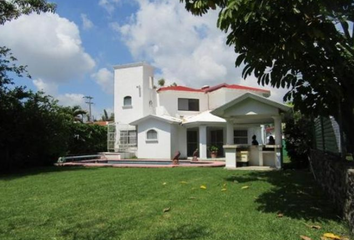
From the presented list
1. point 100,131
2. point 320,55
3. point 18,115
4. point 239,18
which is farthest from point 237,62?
point 100,131

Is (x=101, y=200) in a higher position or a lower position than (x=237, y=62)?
lower

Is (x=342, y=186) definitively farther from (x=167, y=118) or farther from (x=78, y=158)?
(x=78, y=158)

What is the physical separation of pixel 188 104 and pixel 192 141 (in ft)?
13.0

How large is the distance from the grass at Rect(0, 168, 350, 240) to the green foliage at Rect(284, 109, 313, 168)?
22.4 ft

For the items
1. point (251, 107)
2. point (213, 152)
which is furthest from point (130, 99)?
point (251, 107)

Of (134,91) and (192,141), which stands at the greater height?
(134,91)

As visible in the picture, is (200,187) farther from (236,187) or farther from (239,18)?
(239,18)

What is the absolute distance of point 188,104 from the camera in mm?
32656

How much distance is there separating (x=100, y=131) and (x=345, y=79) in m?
29.3

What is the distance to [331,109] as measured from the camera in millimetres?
7328

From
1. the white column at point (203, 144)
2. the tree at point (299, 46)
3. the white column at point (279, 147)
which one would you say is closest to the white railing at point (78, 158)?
the white column at point (203, 144)

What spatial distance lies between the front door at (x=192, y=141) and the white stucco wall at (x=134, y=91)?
452cm

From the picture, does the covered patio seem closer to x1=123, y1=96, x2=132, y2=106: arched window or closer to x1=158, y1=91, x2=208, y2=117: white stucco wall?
x1=158, y1=91, x2=208, y2=117: white stucco wall

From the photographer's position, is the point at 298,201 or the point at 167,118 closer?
the point at 298,201
